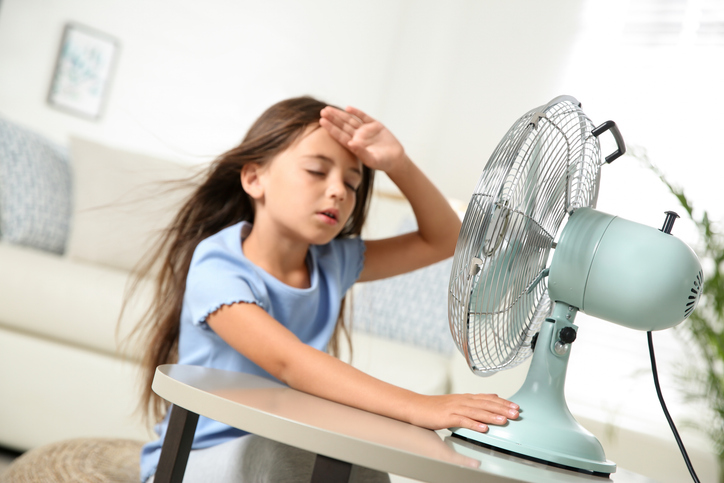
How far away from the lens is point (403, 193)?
114cm

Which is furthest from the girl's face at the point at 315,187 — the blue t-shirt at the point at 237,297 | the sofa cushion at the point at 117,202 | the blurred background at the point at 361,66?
the blurred background at the point at 361,66

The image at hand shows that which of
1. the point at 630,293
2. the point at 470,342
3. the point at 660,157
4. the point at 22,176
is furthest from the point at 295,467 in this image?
the point at 660,157

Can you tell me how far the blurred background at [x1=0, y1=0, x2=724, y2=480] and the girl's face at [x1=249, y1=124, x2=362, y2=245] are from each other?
195 cm

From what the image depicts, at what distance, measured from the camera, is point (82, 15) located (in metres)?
3.14

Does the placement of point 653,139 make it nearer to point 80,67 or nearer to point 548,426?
point 548,426

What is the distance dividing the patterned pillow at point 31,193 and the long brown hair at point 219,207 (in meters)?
1.14

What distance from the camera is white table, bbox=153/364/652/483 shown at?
1.61 feet

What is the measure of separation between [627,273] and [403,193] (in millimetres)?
559

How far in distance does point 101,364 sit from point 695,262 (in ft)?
5.12

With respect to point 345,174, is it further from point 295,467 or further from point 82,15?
point 82,15

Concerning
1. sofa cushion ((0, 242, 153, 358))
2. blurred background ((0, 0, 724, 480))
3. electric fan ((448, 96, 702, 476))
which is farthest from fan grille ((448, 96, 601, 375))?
blurred background ((0, 0, 724, 480))

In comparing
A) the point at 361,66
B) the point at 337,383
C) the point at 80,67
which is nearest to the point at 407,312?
the point at 337,383

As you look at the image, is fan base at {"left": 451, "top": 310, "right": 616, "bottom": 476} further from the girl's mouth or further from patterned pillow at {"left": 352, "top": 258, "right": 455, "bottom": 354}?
patterned pillow at {"left": 352, "top": 258, "right": 455, "bottom": 354}

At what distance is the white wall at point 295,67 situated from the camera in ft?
10.2
